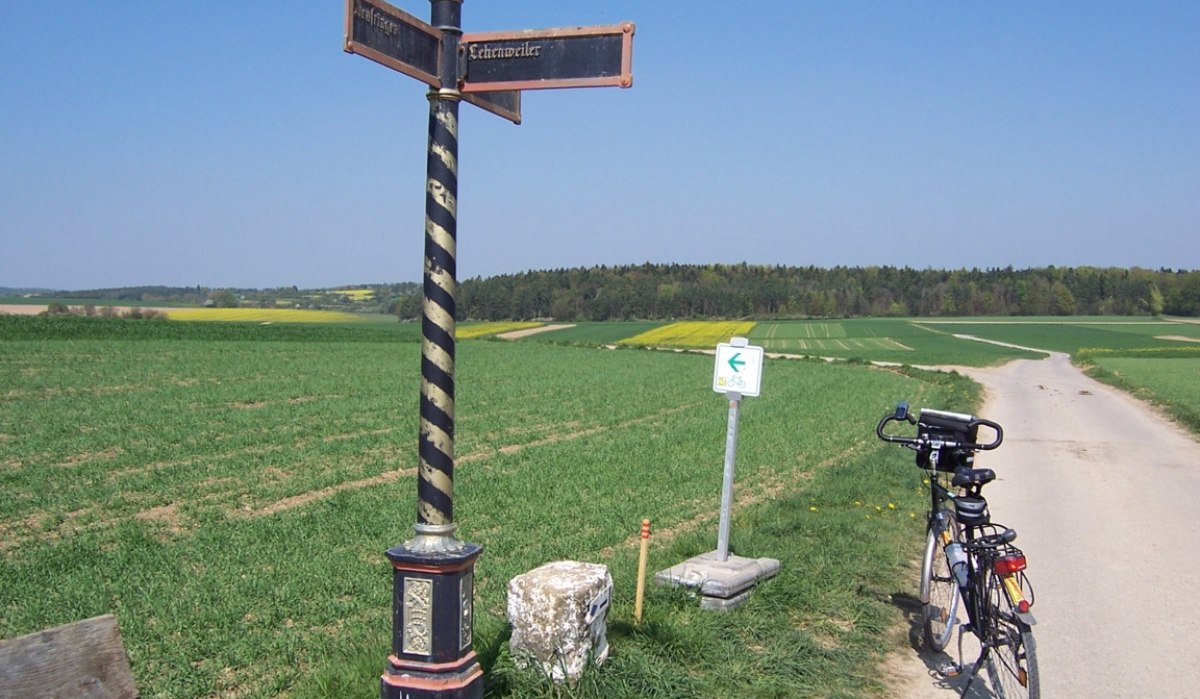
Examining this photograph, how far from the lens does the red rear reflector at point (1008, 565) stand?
17.7 ft

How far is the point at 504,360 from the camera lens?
1860 inches

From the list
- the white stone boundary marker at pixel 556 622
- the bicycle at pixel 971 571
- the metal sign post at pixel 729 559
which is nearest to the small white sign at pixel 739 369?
the metal sign post at pixel 729 559

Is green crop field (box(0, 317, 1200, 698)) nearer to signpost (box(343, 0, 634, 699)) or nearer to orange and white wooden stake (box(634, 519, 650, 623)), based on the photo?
orange and white wooden stake (box(634, 519, 650, 623))

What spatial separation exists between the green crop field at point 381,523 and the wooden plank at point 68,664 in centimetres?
220

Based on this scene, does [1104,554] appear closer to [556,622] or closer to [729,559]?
[729,559]

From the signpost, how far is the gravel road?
2958 millimetres

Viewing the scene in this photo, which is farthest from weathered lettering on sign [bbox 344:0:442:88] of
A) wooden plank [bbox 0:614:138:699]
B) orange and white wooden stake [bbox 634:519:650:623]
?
orange and white wooden stake [bbox 634:519:650:623]

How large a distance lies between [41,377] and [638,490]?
21.3 m

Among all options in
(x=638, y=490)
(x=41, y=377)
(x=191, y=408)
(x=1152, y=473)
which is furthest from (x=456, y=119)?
(x=41, y=377)

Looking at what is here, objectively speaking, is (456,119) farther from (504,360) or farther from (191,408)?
(504,360)

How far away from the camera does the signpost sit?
4.38 m

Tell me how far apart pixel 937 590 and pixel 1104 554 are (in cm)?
413

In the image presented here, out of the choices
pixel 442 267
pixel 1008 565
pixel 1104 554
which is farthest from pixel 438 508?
pixel 1104 554

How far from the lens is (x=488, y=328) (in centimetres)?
8981
